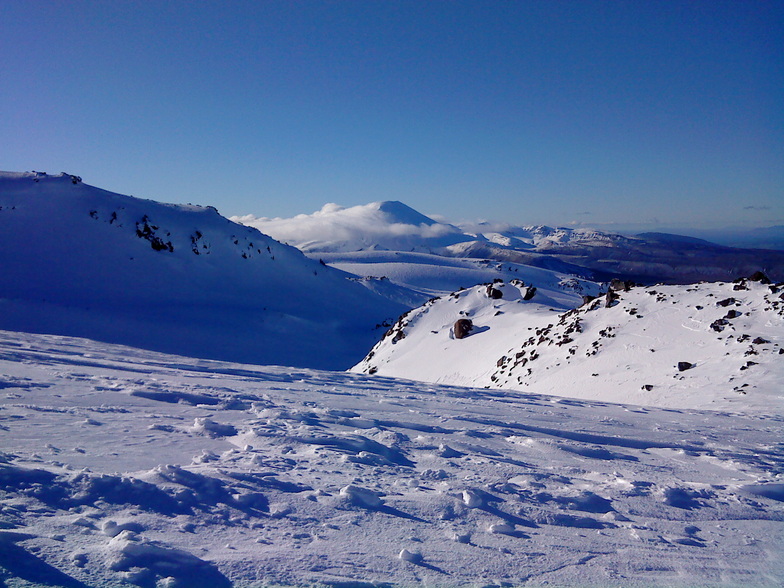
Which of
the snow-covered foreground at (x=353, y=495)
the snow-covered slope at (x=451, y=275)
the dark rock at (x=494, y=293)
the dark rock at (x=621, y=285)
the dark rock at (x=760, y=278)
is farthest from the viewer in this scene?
the snow-covered slope at (x=451, y=275)

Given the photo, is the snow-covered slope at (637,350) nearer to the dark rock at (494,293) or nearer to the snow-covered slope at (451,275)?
the dark rock at (494,293)

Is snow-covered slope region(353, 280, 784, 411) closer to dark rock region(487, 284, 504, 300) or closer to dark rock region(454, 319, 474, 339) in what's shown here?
dark rock region(454, 319, 474, 339)

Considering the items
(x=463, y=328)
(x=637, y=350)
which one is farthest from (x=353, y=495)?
(x=463, y=328)

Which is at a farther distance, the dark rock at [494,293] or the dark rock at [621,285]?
the dark rock at [494,293]

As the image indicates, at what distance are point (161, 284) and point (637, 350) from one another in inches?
1317

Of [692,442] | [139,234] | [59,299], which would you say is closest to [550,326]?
Result: [692,442]

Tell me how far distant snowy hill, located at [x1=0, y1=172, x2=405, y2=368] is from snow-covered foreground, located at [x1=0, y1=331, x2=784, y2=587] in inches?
923

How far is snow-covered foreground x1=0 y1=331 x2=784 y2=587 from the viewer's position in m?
3.28

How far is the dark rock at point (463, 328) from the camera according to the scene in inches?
1158

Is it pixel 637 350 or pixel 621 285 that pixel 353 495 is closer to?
pixel 637 350

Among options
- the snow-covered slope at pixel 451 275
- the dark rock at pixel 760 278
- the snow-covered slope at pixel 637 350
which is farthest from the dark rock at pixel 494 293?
the snow-covered slope at pixel 451 275

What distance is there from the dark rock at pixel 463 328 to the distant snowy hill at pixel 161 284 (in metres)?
8.95

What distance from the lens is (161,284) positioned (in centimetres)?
3666

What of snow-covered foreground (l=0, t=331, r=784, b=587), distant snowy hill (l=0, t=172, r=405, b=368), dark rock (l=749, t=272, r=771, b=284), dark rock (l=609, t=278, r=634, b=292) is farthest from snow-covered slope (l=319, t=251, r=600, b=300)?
snow-covered foreground (l=0, t=331, r=784, b=587)
